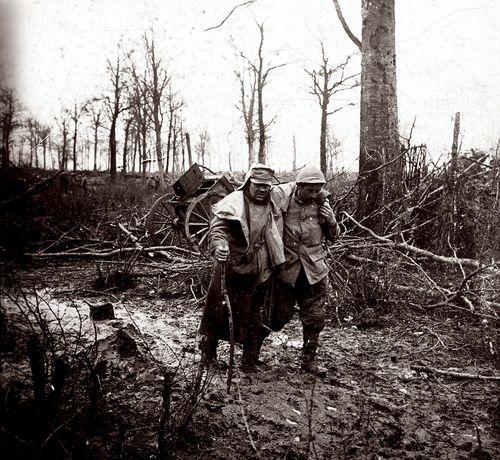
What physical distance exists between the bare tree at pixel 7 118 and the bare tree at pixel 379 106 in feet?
19.1

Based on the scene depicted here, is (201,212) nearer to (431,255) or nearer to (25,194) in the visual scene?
(431,255)

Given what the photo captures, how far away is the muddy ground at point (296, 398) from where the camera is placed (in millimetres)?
2562

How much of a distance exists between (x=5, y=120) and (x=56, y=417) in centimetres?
152

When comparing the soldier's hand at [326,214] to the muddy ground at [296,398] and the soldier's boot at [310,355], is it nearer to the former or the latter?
the soldier's boot at [310,355]

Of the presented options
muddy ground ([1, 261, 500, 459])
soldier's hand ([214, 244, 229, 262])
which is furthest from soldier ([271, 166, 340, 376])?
soldier's hand ([214, 244, 229, 262])

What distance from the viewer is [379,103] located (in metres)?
7.02

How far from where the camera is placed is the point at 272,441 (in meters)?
2.85

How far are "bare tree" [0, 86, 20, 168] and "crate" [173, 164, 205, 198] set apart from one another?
20.0ft

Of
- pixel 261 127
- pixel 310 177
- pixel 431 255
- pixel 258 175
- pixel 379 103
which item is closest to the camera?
pixel 258 175

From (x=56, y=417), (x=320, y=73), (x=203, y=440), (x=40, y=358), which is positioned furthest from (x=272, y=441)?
(x=320, y=73)

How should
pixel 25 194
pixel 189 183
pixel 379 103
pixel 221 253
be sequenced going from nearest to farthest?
pixel 25 194
pixel 221 253
pixel 379 103
pixel 189 183

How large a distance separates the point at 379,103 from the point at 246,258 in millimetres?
4520

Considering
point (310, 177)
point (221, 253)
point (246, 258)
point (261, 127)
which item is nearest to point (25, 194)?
point (221, 253)

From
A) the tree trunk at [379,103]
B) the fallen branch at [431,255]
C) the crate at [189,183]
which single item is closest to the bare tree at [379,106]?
the tree trunk at [379,103]
